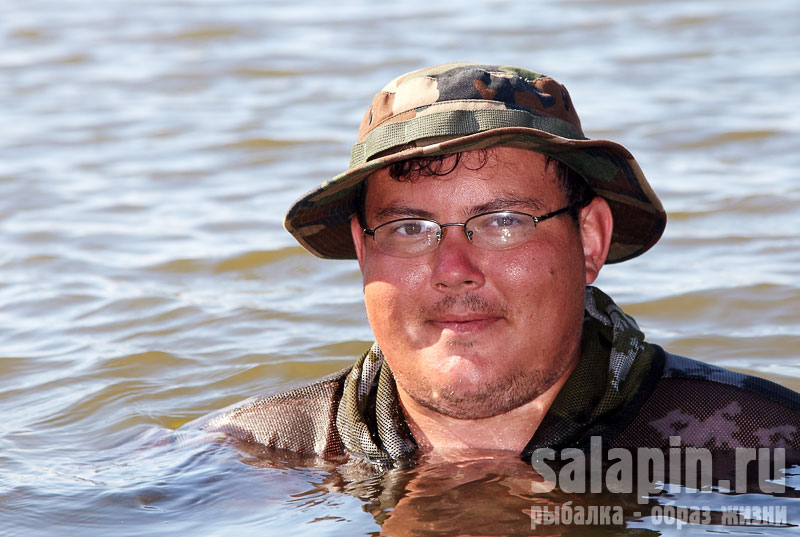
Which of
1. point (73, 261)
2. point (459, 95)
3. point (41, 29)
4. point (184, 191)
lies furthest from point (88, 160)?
point (459, 95)

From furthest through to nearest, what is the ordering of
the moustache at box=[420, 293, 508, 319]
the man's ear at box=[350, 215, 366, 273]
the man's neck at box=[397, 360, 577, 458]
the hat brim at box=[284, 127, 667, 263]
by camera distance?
the man's ear at box=[350, 215, 366, 273], the man's neck at box=[397, 360, 577, 458], the moustache at box=[420, 293, 508, 319], the hat brim at box=[284, 127, 667, 263]

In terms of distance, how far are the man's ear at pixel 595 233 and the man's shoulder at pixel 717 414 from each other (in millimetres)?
443

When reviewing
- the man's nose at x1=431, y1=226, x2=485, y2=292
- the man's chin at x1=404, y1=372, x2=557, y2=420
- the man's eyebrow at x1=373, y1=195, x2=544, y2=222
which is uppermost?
the man's eyebrow at x1=373, y1=195, x2=544, y2=222

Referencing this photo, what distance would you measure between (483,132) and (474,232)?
0.37 metres

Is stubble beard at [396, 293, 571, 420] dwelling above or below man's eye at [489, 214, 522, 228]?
below

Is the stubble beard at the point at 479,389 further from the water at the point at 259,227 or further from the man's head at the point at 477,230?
the water at the point at 259,227

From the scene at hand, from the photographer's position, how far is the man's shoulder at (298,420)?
13.3 feet

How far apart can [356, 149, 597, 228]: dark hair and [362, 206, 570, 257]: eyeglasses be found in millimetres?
70

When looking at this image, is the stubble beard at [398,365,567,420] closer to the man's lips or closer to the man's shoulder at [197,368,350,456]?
the man's lips

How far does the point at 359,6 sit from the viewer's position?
13.6m

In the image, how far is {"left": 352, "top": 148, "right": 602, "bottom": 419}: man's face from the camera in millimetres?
3605

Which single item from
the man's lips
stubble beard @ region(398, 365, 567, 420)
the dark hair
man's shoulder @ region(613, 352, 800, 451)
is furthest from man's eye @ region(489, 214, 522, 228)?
man's shoulder @ region(613, 352, 800, 451)

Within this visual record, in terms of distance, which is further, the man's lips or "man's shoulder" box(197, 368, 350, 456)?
"man's shoulder" box(197, 368, 350, 456)

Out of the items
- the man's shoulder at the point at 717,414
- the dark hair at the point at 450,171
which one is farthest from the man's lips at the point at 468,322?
the man's shoulder at the point at 717,414
